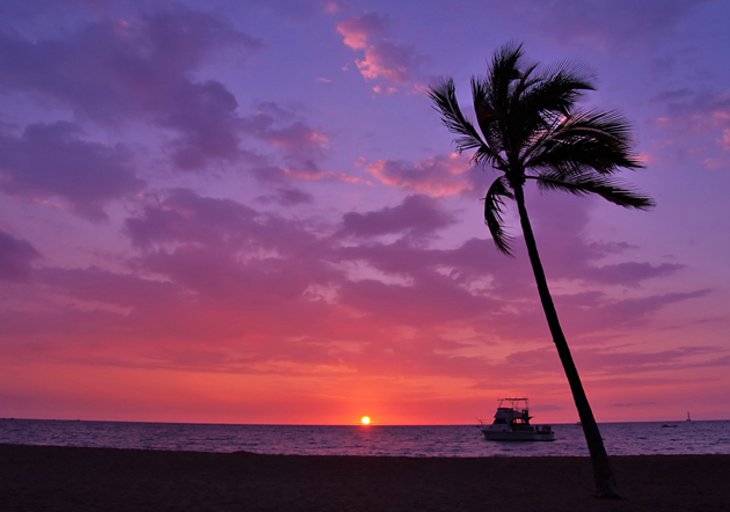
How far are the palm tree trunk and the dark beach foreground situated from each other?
566 mm

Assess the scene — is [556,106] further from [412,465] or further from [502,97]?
[412,465]

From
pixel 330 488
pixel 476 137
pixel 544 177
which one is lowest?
pixel 330 488

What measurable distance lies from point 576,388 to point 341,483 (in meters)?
10.6

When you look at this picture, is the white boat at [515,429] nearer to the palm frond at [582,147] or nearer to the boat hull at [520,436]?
the boat hull at [520,436]

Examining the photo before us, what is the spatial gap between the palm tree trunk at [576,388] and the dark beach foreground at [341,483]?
0.57 m

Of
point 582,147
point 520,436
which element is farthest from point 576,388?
point 520,436

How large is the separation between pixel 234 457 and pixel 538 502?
21401mm

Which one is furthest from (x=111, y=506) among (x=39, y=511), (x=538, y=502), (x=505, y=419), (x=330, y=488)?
(x=505, y=419)

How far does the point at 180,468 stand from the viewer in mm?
27562

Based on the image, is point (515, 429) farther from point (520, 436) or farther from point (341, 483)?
point (341, 483)

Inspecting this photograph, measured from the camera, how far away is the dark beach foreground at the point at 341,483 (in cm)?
1650

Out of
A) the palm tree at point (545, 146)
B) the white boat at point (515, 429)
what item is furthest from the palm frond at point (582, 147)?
the white boat at point (515, 429)

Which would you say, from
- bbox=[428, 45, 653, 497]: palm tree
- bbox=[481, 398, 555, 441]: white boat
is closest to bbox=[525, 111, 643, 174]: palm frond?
bbox=[428, 45, 653, 497]: palm tree

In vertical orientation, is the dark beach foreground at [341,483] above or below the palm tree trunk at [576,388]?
below
